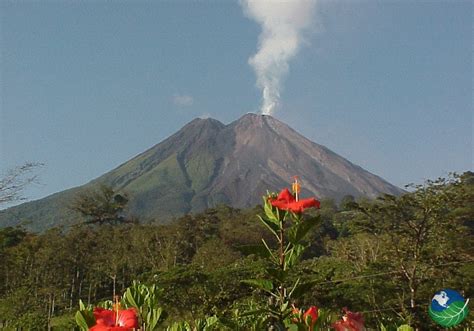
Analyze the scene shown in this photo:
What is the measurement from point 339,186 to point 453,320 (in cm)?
13631

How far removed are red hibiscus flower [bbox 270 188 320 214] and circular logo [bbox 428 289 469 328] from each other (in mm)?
3008

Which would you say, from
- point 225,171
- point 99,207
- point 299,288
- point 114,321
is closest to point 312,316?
point 299,288

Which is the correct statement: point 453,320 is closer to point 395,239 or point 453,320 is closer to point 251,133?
point 395,239

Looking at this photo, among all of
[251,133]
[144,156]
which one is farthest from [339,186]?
[144,156]

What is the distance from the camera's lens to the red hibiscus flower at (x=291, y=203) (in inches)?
60.6

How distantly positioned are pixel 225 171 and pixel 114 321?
143530mm

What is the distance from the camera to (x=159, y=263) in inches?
920

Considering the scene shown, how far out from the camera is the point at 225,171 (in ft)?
475

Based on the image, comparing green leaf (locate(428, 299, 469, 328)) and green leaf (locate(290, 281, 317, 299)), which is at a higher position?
green leaf (locate(290, 281, 317, 299))

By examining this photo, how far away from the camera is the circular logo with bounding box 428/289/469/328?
4.05 meters

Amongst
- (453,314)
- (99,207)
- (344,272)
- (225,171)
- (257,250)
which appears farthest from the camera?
(225,171)

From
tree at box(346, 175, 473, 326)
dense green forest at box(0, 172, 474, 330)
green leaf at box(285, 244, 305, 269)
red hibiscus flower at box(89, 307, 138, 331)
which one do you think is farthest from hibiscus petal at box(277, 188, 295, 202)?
tree at box(346, 175, 473, 326)

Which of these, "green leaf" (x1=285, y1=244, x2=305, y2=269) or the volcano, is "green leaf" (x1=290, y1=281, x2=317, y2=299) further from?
the volcano

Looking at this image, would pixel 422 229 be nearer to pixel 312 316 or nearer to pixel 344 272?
pixel 344 272
